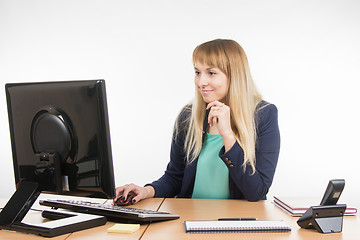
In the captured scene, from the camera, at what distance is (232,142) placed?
69.6 inches

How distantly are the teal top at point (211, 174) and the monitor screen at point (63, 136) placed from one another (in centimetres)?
78

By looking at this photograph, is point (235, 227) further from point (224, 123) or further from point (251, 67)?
point (251, 67)

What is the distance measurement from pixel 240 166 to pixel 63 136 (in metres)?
0.75

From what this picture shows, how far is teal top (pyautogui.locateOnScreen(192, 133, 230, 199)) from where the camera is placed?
2029 millimetres

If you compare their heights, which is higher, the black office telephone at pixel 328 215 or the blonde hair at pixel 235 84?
the blonde hair at pixel 235 84

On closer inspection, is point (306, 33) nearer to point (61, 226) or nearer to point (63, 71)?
point (63, 71)

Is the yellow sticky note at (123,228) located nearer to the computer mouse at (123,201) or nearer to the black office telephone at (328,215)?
the computer mouse at (123,201)

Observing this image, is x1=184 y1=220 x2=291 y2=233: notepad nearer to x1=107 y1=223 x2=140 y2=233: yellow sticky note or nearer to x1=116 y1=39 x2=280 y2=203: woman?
x1=107 y1=223 x2=140 y2=233: yellow sticky note

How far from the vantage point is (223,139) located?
5.82ft

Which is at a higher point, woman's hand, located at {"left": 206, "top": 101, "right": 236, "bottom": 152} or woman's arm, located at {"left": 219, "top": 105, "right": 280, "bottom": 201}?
woman's hand, located at {"left": 206, "top": 101, "right": 236, "bottom": 152}

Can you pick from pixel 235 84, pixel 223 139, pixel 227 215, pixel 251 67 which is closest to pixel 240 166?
pixel 223 139

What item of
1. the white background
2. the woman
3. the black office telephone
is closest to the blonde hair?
the woman

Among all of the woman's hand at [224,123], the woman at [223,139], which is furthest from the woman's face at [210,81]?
the woman's hand at [224,123]

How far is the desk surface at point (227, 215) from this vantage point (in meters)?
1.28
